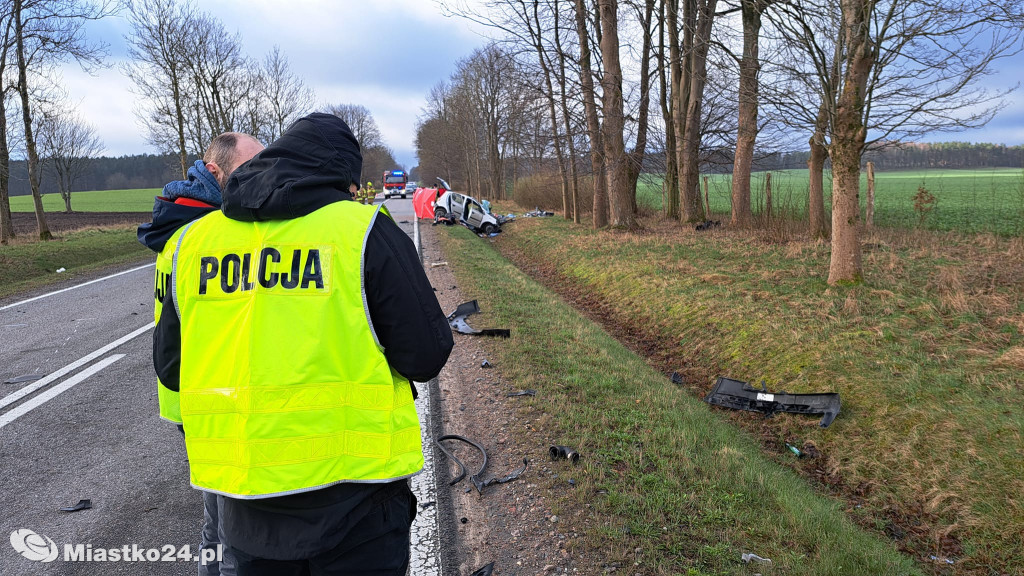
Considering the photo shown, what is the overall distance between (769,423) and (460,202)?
2014 cm

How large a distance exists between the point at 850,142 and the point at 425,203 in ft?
68.5

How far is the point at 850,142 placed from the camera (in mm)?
8383

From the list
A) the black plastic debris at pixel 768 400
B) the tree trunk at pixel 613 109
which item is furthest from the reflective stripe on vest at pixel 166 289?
the tree trunk at pixel 613 109

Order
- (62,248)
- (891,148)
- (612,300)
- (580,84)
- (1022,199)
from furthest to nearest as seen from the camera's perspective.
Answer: (580,84)
(62,248)
(1022,199)
(612,300)
(891,148)

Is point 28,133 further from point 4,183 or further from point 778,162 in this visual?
point 778,162

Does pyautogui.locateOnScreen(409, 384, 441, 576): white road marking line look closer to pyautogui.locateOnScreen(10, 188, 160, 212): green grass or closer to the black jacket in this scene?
the black jacket

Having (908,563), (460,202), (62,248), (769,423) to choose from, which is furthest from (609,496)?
(460,202)

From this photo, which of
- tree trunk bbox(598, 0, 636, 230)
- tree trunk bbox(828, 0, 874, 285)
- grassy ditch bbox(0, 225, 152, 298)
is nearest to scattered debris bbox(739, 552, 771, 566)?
tree trunk bbox(828, 0, 874, 285)

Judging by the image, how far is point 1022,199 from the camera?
13242 millimetres

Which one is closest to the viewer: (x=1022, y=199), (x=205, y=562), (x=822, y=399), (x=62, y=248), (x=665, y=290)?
(x=205, y=562)

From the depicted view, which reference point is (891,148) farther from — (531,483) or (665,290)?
(531,483)

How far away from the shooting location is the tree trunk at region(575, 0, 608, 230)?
59.7ft

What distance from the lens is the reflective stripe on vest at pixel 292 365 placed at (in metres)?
1.68

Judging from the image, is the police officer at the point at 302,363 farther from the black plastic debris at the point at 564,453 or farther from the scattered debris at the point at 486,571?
the black plastic debris at the point at 564,453
